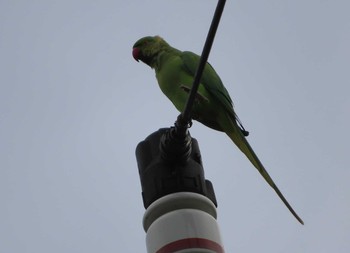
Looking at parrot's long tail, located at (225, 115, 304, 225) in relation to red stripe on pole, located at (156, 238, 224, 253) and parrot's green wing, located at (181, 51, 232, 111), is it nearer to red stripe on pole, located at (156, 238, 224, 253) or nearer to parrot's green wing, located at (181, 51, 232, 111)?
parrot's green wing, located at (181, 51, 232, 111)

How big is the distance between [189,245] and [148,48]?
9.37 ft

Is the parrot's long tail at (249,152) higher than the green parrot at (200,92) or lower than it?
lower

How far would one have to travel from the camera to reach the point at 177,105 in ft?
11.4

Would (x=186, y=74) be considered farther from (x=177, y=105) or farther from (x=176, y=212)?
(x=176, y=212)

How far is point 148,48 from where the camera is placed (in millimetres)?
4152

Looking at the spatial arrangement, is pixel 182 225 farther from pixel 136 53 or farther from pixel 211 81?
pixel 136 53

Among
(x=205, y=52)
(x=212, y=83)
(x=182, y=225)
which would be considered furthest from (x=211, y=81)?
(x=182, y=225)

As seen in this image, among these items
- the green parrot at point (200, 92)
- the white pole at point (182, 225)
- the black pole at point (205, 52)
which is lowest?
the white pole at point (182, 225)

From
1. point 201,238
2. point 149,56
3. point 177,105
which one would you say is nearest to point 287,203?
point 201,238

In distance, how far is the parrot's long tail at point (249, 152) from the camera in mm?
2104

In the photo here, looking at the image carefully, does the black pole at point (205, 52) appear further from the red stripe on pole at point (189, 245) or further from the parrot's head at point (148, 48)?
the parrot's head at point (148, 48)

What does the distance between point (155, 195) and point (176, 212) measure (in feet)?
0.41

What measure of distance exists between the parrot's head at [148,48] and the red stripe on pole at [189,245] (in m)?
2.67

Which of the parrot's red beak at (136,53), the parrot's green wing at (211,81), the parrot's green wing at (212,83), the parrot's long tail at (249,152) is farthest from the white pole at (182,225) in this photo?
the parrot's red beak at (136,53)
